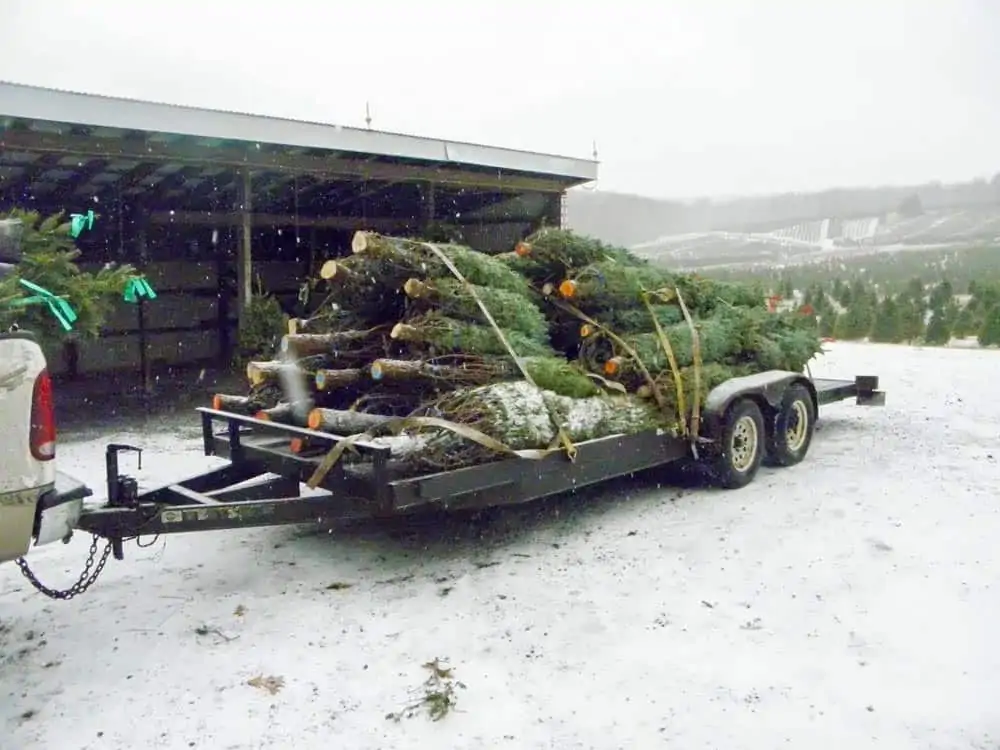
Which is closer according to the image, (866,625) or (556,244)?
(866,625)

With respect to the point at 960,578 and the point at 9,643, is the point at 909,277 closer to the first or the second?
the point at 960,578

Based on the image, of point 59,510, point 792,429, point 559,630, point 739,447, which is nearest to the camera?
point 59,510

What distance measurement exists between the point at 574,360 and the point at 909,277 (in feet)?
61.2

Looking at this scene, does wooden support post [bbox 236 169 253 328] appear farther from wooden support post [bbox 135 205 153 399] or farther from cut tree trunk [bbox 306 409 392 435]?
cut tree trunk [bbox 306 409 392 435]

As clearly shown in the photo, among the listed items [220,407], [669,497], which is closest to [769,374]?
[669,497]

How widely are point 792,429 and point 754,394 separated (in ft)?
3.06

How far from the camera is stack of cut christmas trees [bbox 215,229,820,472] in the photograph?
5133mm

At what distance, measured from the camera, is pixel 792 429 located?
7.48 m

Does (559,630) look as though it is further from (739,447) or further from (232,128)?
(232,128)

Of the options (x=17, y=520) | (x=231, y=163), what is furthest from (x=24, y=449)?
(x=231, y=163)

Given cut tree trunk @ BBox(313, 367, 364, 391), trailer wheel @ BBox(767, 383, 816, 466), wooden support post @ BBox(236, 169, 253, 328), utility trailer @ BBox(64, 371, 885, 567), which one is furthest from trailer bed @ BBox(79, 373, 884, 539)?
wooden support post @ BBox(236, 169, 253, 328)

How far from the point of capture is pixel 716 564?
5.07 m

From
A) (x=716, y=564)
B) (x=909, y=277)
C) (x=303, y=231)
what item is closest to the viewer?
(x=716, y=564)

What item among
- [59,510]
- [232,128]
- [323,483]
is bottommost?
[323,483]
